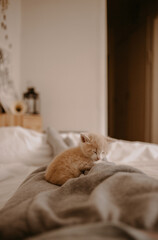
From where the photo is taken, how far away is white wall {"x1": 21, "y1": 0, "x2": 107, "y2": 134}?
291 centimetres

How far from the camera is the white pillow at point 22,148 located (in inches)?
49.9

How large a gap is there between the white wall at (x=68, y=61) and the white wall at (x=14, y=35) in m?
0.12

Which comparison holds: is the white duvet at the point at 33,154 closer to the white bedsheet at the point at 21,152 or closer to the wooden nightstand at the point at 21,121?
the white bedsheet at the point at 21,152

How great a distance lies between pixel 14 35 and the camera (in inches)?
105

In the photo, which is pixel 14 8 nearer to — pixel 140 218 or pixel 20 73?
pixel 20 73

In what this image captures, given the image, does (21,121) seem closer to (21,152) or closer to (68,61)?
(21,152)

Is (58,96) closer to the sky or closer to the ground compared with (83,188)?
closer to the sky

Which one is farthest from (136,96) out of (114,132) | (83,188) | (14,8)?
(83,188)

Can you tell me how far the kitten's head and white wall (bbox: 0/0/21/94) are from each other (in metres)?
2.02

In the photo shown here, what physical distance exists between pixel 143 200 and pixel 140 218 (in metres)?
0.05

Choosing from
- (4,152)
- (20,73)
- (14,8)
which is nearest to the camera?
(4,152)

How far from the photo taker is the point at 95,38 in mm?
2961

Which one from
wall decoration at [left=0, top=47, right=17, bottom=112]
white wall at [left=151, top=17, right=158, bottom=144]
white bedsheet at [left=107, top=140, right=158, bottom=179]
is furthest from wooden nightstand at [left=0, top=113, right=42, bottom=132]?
white wall at [left=151, top=17, right=158, bottom=144]

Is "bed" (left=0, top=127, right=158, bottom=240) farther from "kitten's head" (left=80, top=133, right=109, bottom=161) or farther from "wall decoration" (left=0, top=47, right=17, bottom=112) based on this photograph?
"wall decoration" (left=0, top=47, right=17, bottom=112)
